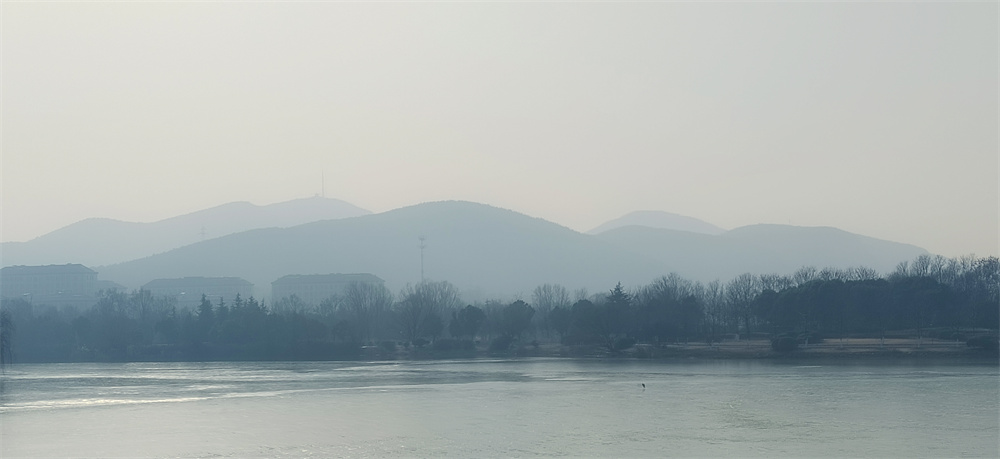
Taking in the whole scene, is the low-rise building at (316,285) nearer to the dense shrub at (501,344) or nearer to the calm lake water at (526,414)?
the dense shrub at (501,344)

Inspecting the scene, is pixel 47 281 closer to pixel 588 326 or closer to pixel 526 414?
pixel 588 326

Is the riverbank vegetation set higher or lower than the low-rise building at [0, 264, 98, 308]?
lower

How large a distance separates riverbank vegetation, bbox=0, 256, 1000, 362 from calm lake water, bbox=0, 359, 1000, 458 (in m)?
12.7

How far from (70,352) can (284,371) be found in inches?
1164

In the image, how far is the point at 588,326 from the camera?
6706cm

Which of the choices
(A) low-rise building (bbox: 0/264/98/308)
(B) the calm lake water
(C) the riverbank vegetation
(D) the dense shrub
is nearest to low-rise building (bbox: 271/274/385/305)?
(A) low-rise building (bbox: 0/264/98/308)

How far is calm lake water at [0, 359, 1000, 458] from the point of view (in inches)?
988

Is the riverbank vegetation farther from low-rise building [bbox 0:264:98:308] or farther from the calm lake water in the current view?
low-rise building [bbox 0:264:98:308]

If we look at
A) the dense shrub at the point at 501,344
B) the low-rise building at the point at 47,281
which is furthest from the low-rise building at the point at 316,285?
the dense shrub at the point at 501,344

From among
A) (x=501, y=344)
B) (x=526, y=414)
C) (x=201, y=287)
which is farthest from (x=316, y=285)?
(x=526, y=414)

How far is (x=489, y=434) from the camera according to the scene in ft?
89.2

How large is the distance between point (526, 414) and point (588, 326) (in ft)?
119

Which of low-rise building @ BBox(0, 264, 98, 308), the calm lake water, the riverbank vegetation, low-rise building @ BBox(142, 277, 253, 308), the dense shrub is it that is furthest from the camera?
low-rise building @ BBox(142, 277, 253, 308)

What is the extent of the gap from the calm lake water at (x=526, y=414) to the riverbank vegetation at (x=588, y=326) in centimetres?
1274
